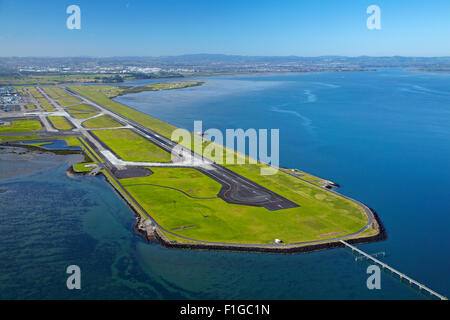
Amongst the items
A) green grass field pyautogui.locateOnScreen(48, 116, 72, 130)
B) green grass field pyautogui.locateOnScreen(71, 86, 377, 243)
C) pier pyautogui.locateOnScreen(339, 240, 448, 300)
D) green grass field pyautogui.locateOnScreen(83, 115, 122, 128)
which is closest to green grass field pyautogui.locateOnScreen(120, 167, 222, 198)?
green grass field pyautogui.locateOnScreen(71, 86, 377, 243)

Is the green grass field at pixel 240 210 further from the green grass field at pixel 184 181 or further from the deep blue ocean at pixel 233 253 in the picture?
the deep blue ocean at pixel 233 253

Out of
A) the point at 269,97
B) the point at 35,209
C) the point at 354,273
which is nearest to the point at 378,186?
the point at 354,273

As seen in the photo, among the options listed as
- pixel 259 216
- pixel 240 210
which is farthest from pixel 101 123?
pixel 259 216

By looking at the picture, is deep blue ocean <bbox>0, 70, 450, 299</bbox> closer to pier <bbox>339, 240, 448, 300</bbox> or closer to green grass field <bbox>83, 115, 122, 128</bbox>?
pier <bbox>339, 240, 448, 300</bbox>

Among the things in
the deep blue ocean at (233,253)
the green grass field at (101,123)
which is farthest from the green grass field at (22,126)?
the deep blue ocean at (233,253)

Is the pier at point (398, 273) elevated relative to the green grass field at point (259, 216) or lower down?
lower down

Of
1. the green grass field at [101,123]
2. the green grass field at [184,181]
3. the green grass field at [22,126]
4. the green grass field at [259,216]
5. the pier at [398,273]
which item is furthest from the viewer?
the green grass field at [101,123]
